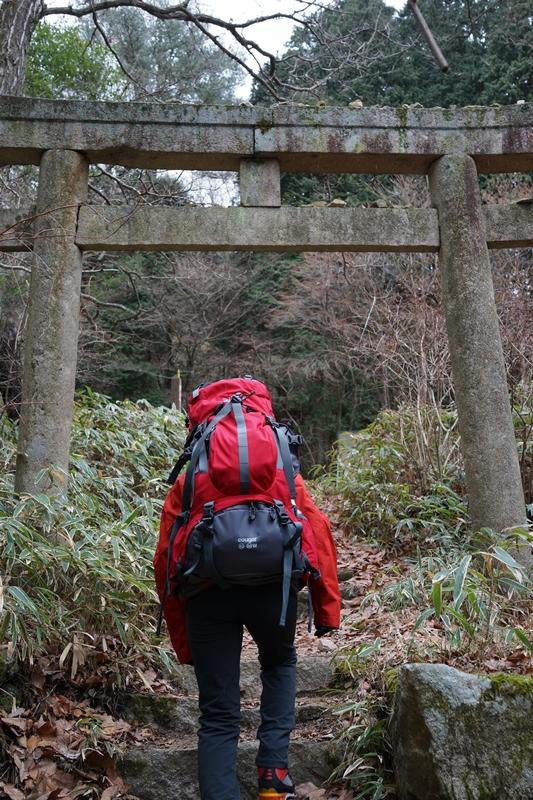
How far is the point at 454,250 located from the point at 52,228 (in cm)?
304

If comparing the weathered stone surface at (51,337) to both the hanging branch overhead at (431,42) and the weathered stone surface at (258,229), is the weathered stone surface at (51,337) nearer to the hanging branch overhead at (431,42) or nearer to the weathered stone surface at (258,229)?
the weathered stone surface at (258,229)

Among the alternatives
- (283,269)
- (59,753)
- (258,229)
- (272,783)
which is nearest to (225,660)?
(272,783)

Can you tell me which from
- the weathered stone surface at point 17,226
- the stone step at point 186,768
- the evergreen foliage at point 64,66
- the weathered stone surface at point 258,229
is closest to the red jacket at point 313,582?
the stone step at point 186,768

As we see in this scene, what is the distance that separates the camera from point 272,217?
17.0ft

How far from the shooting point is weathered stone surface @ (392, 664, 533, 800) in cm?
255

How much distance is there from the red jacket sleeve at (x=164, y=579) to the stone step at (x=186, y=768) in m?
0.79

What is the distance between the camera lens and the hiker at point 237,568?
8.08ft

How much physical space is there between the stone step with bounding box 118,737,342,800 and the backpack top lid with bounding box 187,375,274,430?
1695 mm

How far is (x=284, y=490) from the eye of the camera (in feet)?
8.64

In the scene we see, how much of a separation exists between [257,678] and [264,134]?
3992 millimetres

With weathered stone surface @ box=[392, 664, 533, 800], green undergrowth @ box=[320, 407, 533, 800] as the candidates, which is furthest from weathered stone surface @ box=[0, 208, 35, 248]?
weathered stone surface @ box=[392, 664, 533, 800]

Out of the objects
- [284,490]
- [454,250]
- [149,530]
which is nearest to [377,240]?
[454,250]

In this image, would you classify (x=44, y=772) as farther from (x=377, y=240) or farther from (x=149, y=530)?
(x=377, y=240)

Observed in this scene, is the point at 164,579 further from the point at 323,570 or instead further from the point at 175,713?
the point at 175,713
